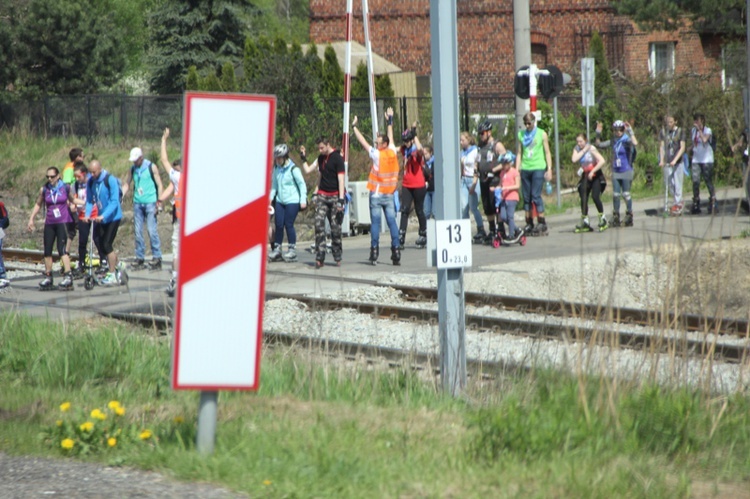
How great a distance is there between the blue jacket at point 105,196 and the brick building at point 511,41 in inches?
976

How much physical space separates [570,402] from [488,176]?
12.8m

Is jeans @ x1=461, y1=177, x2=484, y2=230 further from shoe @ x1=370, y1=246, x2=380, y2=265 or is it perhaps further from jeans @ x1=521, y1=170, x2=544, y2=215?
shoe @ x1=370, y1=246, x2=380, y2=265

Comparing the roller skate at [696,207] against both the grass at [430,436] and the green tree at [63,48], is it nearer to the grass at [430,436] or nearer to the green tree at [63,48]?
the grass at [430,436]

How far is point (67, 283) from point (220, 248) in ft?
37.2

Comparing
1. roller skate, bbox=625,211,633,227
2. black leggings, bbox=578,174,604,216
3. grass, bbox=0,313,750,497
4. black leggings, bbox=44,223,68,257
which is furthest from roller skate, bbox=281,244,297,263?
grass, bbox=0,313,750,497

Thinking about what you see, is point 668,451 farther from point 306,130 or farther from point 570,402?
point 306,130

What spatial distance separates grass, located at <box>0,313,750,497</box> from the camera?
495cm

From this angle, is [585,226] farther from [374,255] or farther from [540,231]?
[374,255]

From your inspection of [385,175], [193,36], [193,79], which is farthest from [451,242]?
[193,36]

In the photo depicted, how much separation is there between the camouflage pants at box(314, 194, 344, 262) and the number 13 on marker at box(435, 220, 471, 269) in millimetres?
9495

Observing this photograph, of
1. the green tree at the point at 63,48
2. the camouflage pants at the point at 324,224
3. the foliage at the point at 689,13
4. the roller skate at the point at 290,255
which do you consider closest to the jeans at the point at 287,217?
the roller skate at the point at 290,255

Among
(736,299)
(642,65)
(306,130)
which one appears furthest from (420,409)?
(642,65)

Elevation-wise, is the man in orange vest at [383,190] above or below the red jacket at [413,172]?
below

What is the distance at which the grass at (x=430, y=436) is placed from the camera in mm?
4945
